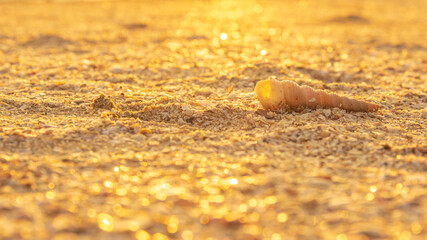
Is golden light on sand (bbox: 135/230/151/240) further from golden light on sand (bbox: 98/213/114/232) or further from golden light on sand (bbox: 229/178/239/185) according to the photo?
golden light on sand (bbox: 229/178/239/185)

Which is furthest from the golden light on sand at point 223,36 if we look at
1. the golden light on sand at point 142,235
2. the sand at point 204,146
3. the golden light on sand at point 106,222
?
the golden light on sand at point 142,235

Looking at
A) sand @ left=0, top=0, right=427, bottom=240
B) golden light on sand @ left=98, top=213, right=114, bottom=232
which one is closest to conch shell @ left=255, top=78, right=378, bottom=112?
sand @ left=0, top=0, right=427, bottom=240

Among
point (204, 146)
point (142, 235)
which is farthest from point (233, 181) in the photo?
point (142, 235)

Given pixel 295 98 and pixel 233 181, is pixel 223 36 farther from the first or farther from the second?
pixel 233 181

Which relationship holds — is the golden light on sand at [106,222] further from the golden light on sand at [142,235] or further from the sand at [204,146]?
the golden light on sand at [142,235]

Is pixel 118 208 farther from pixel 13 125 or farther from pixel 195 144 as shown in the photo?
pixel 13 125

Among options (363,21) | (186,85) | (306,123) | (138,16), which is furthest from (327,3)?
(306,123)
